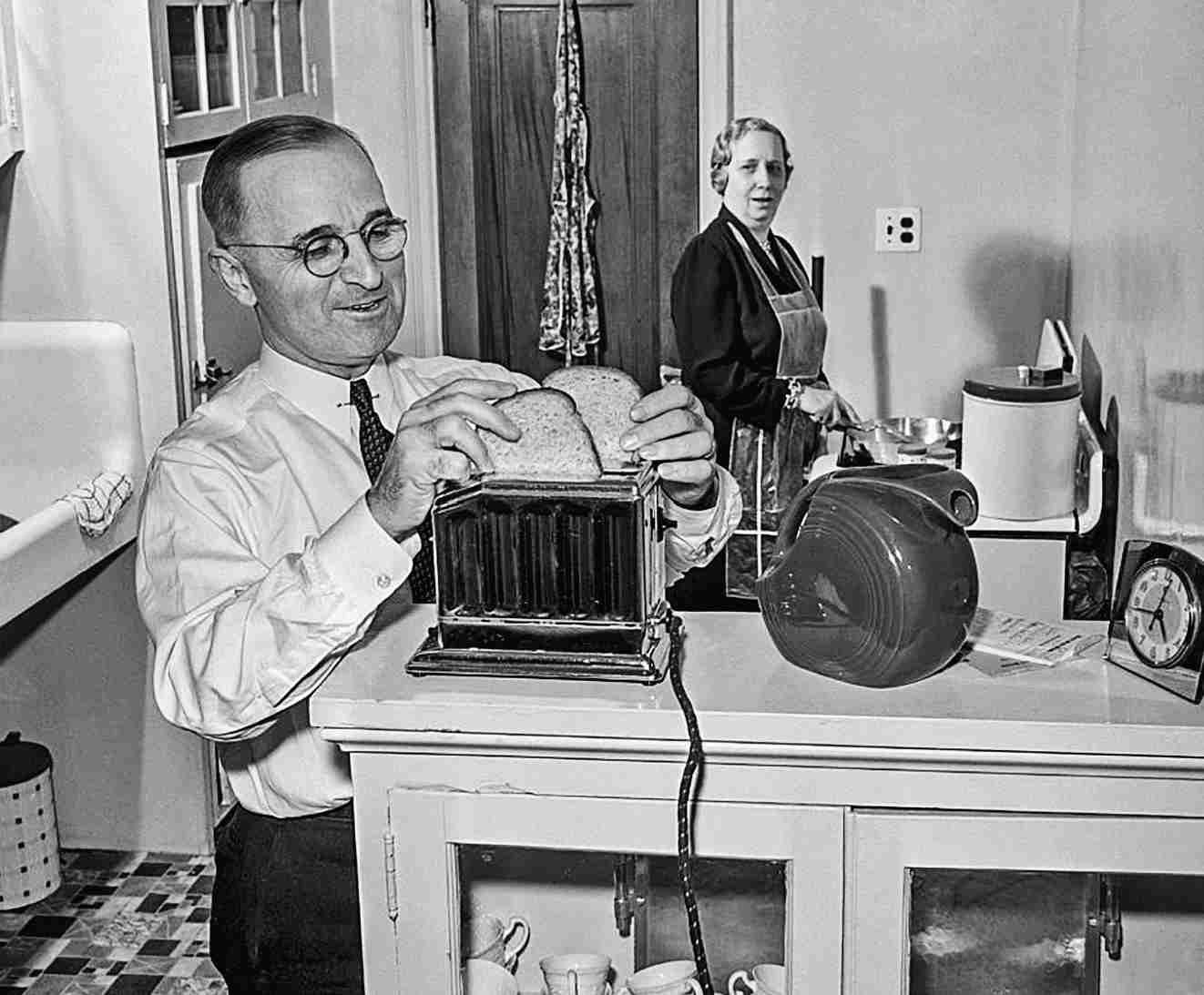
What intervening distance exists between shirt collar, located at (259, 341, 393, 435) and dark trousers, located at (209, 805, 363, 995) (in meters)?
0.43

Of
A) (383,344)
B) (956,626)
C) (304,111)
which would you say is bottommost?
(956,626)

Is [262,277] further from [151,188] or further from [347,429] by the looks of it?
[151,188]

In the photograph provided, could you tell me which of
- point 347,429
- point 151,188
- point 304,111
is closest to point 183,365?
point 151,188

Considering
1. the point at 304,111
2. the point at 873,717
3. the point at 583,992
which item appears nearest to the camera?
the point at 873,717

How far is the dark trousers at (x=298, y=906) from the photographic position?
1.62 m

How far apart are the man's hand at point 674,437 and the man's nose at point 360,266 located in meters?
0.41

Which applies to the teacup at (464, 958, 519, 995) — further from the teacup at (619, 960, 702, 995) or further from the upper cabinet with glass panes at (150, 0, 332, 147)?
the upper cabinet with glass panes at (150, 0, 332, 147)

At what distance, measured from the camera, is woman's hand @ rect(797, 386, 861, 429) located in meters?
3.83

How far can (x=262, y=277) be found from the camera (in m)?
1.76

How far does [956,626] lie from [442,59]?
344 centimetres

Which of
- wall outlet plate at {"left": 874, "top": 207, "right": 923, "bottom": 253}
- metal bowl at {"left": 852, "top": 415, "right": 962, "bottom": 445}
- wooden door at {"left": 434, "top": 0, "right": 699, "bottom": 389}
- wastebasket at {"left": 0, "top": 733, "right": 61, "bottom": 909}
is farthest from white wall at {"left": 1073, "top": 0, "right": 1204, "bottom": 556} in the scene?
wastebasket at {"left": 0, "top": 733, "right": 61, "bottom": 909}

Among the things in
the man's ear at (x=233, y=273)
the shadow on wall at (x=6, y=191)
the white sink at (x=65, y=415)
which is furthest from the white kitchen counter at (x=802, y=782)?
the shadow on wall at (x=6, y=191)

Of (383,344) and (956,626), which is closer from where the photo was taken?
(956,626)

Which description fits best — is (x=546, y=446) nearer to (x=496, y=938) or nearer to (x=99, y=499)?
(x=496, y=938)
